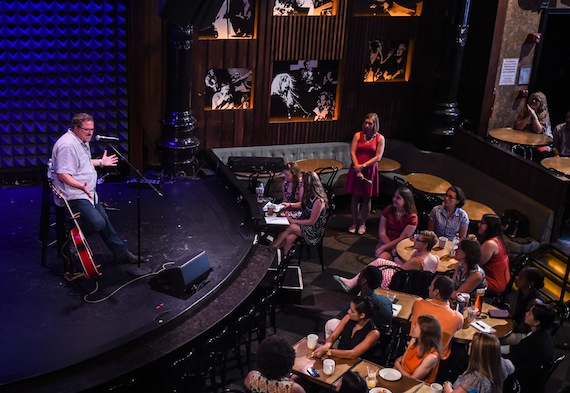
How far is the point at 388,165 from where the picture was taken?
10.5 m

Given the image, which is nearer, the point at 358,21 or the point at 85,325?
the point at 85,325

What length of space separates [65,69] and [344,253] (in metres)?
4.03

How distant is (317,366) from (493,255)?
253cm

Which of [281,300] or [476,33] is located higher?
[476,33]

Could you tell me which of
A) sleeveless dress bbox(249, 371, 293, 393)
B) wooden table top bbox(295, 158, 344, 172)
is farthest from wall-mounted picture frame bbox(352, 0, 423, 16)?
sleeveless dress bbox(249, 371, 293, 393)

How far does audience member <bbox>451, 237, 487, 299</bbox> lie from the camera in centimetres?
686

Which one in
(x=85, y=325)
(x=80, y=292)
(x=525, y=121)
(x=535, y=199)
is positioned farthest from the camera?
(x=525, y=121)

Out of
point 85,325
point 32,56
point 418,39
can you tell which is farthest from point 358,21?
point 85,325

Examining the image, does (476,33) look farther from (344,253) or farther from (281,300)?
(281,300)

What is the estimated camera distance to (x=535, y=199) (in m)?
9.21

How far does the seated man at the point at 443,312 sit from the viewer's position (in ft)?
19.9

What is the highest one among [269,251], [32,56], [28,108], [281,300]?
[32,56]

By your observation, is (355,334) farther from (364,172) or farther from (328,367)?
(364,172)

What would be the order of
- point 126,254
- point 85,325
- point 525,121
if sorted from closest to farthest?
point 85,325
point 126,254
point 525,121
